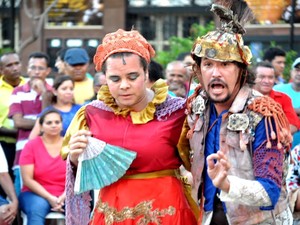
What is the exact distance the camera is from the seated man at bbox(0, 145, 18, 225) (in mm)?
8094

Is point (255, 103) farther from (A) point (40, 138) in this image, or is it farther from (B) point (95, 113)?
(A) point (40, 138)

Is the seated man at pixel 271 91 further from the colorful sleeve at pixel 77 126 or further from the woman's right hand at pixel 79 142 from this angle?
the woman's right hand at pixel 79 142

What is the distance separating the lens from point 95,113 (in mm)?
5492

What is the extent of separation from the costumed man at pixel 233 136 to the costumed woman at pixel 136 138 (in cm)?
16

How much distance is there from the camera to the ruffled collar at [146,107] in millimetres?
5371

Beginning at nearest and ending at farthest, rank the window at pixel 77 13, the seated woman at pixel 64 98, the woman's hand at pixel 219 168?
the woman's hand at pixel 219 168, the seated woman at pixel 64 98, the window at pixel 77 13

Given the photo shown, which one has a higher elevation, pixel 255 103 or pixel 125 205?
pixel 255 103

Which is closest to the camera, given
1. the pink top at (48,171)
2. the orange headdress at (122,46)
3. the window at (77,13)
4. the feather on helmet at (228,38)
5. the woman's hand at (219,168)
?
the woman's hand at (219,168)

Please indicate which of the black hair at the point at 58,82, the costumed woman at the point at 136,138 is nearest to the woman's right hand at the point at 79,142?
the costumed woman at the point at 136,138

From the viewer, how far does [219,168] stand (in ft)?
15.3

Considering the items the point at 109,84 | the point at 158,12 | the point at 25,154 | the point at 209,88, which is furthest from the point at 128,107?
the point at 158,12

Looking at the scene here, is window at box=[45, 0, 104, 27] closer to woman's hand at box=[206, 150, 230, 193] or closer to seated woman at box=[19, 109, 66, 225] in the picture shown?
seated woman at box=[19, 109, 66, 225]

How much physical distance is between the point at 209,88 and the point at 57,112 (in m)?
4.17

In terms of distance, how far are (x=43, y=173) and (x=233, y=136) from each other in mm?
4182
